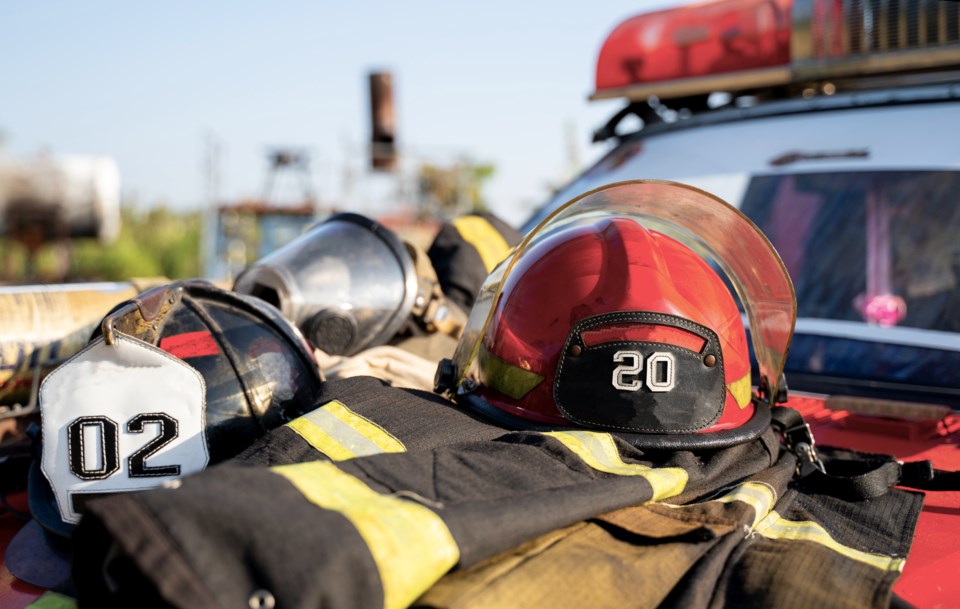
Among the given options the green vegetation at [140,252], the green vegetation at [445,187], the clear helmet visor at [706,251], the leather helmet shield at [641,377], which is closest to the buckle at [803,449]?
the clear helmet visor at [706,251]

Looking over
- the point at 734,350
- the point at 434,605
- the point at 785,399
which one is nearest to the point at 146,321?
the point at 434,605

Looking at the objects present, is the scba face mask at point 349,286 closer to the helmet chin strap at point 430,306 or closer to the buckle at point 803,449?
the helmet chin strap at point 430,306

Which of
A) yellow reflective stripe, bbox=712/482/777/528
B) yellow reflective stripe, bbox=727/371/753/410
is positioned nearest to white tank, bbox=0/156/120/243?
yellow reflective stripe, bbox=727/371/753/410

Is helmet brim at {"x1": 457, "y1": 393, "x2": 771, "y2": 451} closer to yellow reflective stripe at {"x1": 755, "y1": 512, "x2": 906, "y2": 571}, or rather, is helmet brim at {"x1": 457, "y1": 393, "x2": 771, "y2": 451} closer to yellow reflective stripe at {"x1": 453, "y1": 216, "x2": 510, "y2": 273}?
yellow reflective stripe at {"x1": 755, "y1": 512, "x2": 906, "y2": 571}

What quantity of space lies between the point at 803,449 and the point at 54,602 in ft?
4.75

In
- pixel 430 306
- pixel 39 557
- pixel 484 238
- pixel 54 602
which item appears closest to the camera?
pixel 54 602

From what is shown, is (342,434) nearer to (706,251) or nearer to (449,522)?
(449,522)

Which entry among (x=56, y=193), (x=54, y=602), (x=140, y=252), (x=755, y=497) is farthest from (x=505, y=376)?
(x=140, y=252)

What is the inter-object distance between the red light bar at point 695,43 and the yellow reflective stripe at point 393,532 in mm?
3043

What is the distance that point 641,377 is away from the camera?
167cm

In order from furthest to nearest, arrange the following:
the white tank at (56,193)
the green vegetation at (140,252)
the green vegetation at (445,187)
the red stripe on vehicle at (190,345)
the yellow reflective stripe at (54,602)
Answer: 1. the green vegetation at (445,187)
2. the green vegetation at (140,252)
3. the white tank at (56,193)
4. the red stripe on vehicle at (190,345)
5. the yellow reflective stripe at (54,602)

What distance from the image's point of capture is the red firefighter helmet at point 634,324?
5.52 feet

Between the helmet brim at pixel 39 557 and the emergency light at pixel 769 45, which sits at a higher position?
the emergency light at pixel 769 45

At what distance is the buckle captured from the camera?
5.99ft
